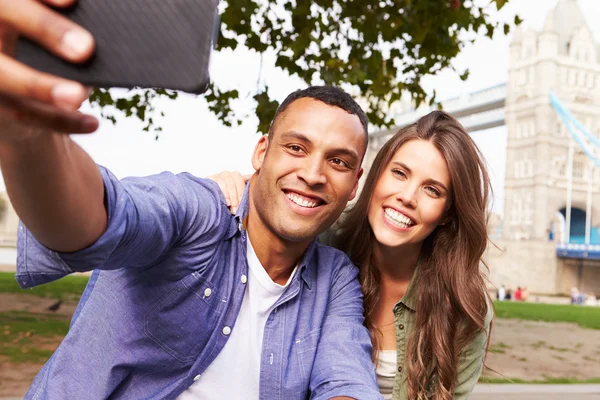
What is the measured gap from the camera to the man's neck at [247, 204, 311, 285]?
76.1 inches

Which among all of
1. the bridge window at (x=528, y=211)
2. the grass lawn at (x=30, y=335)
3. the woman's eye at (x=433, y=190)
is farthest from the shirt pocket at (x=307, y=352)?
the bridge window at (x=528, y=211)

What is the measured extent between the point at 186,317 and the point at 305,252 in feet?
1.49

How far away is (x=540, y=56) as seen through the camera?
176 ft

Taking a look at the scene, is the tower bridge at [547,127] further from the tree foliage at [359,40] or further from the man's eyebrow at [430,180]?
the man's eyebrow at [430,180]

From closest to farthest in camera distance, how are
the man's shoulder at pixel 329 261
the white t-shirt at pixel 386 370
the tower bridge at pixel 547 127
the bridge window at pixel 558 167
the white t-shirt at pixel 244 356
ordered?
the white t-shirt at pixel 244 356, the man's shoulder at pixel 329 261, the white t-shirt at pixel 386 370, the tower bridge at pixel 547 127, the bridge window at pixel 558 167

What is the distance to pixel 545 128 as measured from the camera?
52156mm

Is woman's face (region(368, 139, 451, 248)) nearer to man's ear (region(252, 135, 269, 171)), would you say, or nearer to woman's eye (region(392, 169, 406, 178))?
woman's eye (region(392, 169, 406, 178))

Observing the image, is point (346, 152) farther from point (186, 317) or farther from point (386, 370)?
point (386, 370)

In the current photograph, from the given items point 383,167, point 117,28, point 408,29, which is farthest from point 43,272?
point 408,29

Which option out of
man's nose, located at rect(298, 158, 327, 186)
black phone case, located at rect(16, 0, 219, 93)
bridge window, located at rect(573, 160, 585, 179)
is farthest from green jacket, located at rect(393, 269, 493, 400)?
bridge window, located at rect(573, 160, 585, 179)

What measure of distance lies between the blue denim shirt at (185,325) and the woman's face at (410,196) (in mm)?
642

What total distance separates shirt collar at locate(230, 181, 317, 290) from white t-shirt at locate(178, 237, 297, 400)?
0.28 ft

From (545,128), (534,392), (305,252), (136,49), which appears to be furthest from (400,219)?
(545,128)

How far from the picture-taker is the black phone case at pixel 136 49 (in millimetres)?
670
